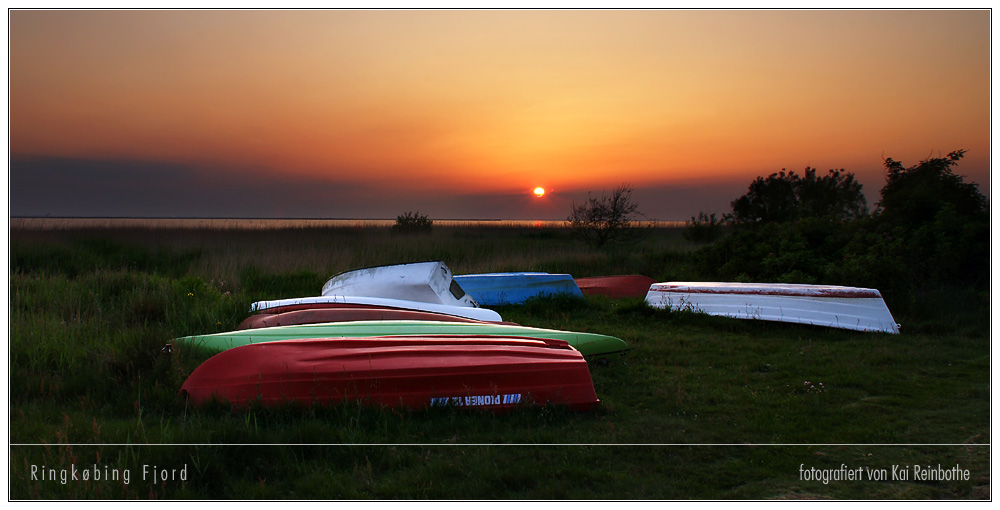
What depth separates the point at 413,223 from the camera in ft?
61.4

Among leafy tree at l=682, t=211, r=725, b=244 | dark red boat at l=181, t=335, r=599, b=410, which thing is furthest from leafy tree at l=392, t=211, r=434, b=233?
dark red boat at l=181, t=335, r=599, b=410

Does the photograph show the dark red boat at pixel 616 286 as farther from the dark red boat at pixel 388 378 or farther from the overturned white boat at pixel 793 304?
the dark red boat at pixel 388 378

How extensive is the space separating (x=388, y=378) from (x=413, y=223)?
610 inches

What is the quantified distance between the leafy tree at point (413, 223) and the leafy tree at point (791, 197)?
9026mm

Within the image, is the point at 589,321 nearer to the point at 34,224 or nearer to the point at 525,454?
the point at 525,454

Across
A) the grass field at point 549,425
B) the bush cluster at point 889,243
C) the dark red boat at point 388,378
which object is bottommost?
the grass field at point 549,425

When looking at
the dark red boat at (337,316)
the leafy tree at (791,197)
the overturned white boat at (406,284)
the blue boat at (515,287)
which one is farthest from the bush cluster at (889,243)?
the dark red boat at (337,316)

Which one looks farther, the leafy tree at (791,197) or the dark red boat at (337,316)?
the leafy tree at (791,197)

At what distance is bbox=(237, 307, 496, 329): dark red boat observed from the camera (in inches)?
213

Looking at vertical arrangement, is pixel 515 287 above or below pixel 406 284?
below

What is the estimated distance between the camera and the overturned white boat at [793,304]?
249 inches

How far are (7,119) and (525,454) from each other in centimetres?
339

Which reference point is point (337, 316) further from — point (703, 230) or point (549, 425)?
point (703, 230)

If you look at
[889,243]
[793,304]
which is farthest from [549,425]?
[889,243]
